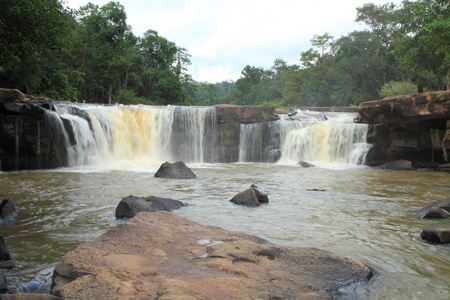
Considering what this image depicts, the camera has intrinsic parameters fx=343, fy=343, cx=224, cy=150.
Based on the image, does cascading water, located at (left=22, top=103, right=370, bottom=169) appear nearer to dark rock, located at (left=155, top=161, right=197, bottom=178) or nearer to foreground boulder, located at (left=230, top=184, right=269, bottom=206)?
dark rock, located at (left=155, top=161, right=197, bottom=178)

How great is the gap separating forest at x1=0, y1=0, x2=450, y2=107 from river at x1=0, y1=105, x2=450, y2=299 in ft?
13.2

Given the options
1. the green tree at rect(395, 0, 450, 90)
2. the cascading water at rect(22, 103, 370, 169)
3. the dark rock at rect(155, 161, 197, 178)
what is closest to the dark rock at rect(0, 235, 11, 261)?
the dark rock at rect(155, 161, 197, 178)

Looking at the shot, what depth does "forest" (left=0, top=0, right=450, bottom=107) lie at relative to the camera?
8422 mm

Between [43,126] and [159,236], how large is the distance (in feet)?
45.3

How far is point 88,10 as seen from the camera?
35.5 meters

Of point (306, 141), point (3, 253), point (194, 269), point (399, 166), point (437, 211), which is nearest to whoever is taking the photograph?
point (194, 269)

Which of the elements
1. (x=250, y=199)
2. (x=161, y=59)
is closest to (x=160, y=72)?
(x=161, y=59)

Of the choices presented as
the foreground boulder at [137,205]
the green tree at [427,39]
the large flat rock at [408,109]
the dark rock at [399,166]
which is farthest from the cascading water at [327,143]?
the foreground boulder at [137,205]

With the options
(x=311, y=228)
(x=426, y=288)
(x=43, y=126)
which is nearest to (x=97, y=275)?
(x=426, y=288)

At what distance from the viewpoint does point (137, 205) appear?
5926mm

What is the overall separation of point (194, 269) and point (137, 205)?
3245 mm

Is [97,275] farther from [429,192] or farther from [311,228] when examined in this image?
[429,192]

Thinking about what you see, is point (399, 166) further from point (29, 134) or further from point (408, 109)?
point (29, 134)

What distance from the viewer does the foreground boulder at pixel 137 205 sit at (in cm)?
581
